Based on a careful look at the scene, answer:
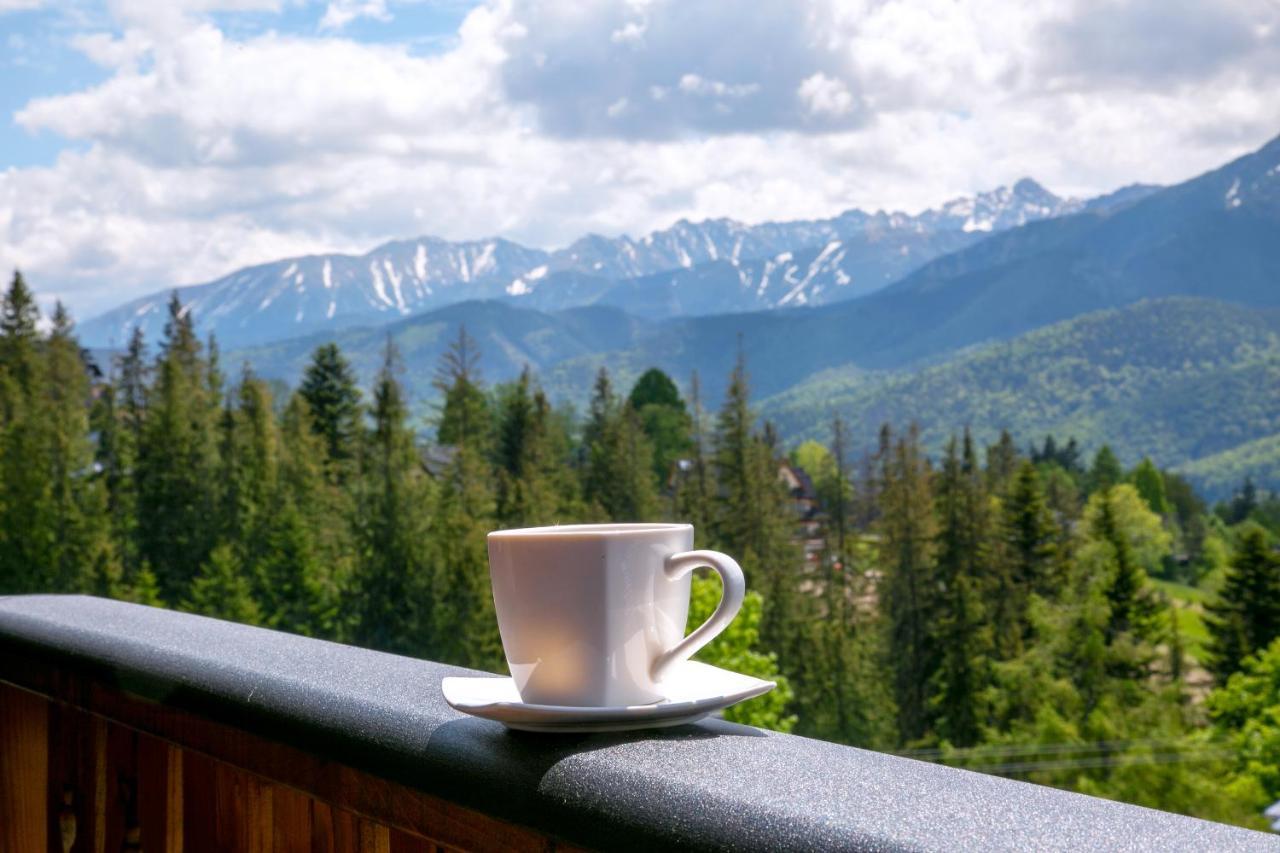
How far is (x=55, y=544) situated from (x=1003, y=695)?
29.2 metres

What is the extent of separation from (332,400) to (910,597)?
77.7 feet

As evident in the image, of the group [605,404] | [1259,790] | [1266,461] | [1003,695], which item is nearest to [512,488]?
[605,404]

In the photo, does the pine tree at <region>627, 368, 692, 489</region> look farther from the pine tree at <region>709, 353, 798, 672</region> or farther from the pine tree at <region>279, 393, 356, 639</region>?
the pine tree at <region>279, 393, 356, 639</region>

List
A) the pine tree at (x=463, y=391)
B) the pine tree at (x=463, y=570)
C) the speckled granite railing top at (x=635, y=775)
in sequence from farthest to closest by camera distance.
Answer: the pine tree at (x=463, y=391) → the pine tree at (x=463, y=570) → the speckled granite railing top at (x=635, y=775)

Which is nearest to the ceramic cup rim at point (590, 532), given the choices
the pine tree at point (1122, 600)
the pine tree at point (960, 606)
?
the pine tree at point (1122, 600)

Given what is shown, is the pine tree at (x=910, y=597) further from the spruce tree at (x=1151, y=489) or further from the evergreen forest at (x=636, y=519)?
the spruce tree at (x=1151, y=489)

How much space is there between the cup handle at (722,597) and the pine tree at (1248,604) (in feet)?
129

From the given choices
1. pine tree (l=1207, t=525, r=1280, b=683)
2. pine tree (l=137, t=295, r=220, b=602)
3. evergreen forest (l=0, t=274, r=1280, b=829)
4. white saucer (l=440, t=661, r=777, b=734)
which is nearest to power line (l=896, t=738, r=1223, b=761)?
evergreen forest (l=0, t=274, r=1280, b=829)

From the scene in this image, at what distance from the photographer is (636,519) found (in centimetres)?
3966

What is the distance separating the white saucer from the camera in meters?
0.97

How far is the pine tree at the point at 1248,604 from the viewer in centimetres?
3650

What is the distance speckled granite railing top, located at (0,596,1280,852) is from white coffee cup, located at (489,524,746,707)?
0.14ft

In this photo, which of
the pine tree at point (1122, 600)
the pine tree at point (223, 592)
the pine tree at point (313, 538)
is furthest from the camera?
the pine tree at point (313, 538)

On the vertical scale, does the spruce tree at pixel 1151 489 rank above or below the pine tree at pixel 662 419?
below
